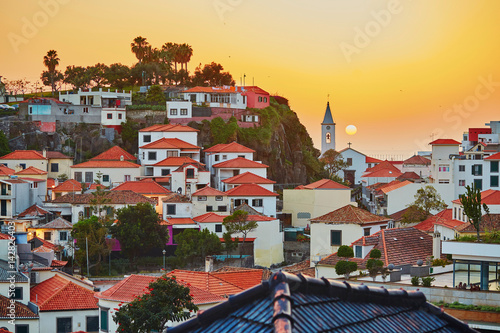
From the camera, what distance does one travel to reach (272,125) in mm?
84375

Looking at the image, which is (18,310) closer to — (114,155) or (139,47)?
(114,155)

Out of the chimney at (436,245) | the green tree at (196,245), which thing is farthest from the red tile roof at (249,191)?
the chimney at (436,245)

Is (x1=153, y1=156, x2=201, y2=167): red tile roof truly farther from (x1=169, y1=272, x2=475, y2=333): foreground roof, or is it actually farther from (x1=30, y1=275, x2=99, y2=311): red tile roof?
(x1=169, y1=272, x2=475, y2=333): foreground roof

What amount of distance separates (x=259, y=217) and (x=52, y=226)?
1372cm

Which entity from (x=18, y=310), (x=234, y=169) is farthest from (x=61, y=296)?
(x=234, y=169)

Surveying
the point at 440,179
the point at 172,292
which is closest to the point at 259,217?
the point at 440,179

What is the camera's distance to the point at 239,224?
59750 millimetres

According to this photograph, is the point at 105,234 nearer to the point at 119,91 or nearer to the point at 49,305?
the point at 49,305

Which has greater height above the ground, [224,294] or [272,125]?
[272,125]

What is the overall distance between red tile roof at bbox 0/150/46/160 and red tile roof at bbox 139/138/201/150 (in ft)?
27.5

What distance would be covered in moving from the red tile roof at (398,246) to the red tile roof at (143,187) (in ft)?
96.0

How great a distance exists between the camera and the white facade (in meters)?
82.1

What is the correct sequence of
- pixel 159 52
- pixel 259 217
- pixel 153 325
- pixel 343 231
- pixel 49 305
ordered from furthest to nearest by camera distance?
pixel 159 52 → pixel 259 217 → pixel 343 231 → pixel 49 305 → pixel 153 325

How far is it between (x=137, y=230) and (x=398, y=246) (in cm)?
2442
